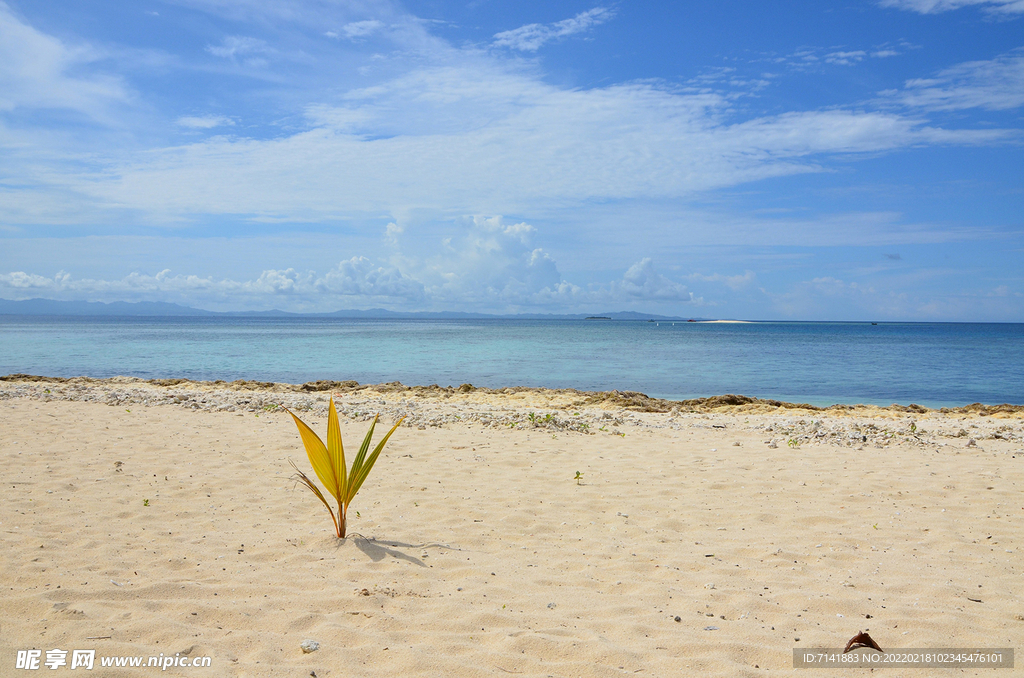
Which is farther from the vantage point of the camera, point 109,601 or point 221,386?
point 221,386

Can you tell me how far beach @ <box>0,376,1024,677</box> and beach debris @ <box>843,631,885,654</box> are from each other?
5.5 inches

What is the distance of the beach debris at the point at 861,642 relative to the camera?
3.26 metres

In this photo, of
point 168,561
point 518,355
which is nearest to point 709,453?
point 168,561

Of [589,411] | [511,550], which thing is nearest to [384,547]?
[511,550]

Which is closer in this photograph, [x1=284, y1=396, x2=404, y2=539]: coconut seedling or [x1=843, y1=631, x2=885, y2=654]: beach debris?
[x1=843, y1=631, x2=885, y2=654]: beach debris

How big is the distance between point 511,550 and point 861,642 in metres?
2.49

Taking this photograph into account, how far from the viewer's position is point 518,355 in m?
32.8

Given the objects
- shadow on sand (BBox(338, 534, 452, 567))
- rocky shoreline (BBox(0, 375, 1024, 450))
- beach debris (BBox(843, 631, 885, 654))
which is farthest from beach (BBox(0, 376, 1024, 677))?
rocky shoreline (BBox(0, 375, 1024, 450))

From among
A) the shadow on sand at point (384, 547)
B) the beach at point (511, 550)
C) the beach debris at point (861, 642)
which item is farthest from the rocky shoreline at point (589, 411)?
the beach debris at point (861, 642)

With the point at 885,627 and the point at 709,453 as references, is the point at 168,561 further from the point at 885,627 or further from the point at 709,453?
the point at 709,453

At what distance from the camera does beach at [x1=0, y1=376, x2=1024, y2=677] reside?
10.6 ft

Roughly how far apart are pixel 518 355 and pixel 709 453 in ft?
80.7

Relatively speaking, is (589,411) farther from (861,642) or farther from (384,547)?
(861,642)

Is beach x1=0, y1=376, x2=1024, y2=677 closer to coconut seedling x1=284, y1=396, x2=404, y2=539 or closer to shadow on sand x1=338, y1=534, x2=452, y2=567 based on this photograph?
shadow on sand x1=338, y1=534, x2=452, y2=567
